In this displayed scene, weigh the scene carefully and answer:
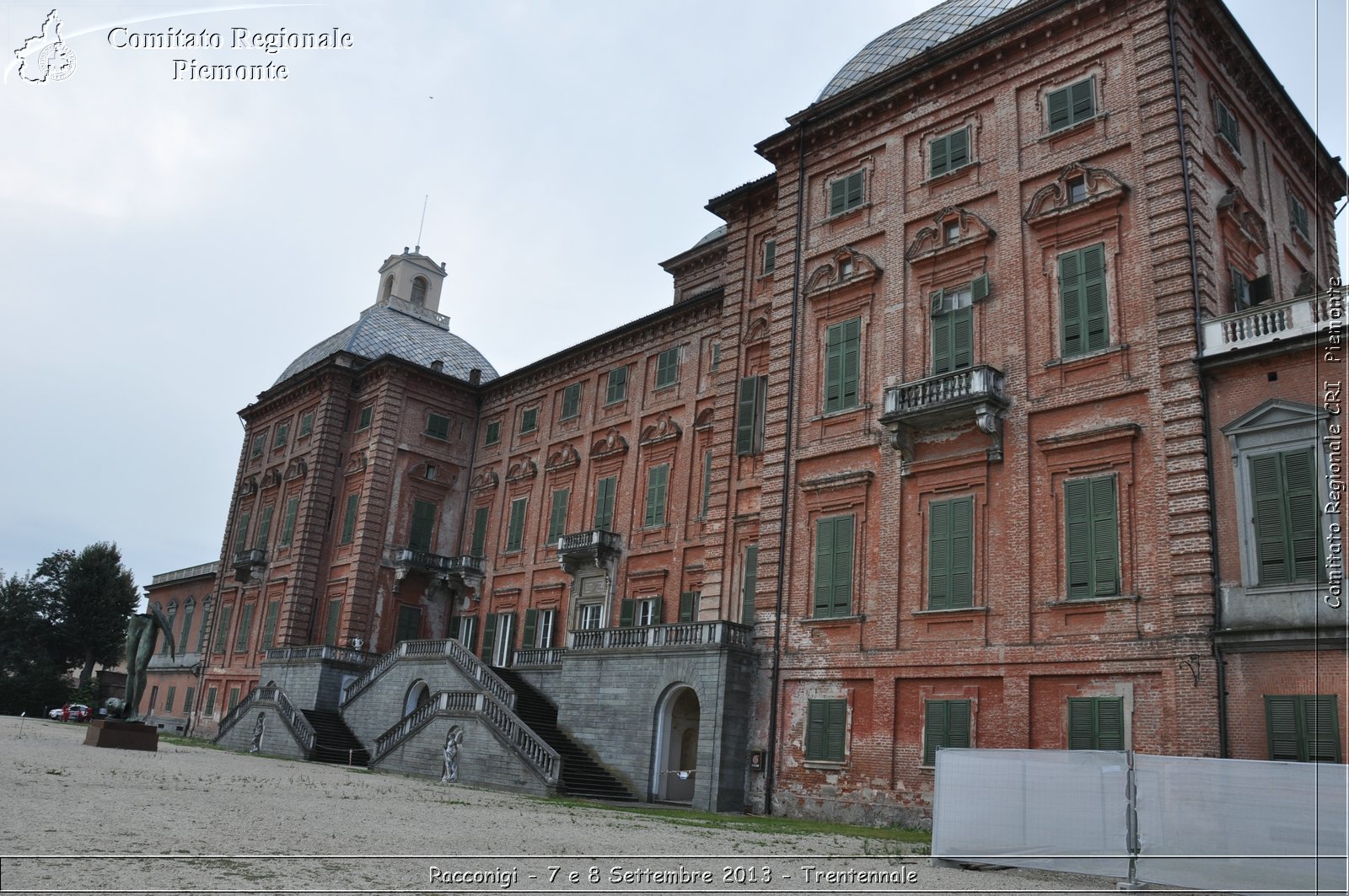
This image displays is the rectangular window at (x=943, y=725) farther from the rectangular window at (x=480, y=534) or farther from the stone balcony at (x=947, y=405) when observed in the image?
the rectangular window at (x=480, y=534)

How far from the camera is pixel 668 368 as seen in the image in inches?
1399

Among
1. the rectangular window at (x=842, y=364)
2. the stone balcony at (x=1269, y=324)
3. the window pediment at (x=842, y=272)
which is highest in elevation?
the window pediment at (x=842, y=272)

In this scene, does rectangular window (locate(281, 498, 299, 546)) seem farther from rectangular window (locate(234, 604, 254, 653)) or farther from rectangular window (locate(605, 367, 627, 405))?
rectangular window (locate(605, 367, 627, 405))

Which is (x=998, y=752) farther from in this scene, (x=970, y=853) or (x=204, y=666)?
(x=204, y=666)

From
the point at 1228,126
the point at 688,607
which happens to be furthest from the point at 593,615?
the point at 1228,126

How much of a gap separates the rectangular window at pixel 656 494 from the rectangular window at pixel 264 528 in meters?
21.5

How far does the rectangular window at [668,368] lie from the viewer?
35250 millimetres

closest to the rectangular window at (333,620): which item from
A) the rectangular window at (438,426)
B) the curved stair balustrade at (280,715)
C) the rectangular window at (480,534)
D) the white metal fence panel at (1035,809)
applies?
the curved stair balustrade at (280,715)

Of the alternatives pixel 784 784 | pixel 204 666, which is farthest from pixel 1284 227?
pixel 204 666

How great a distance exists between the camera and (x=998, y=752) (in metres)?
13.7

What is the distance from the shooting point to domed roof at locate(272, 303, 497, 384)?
4666 cm

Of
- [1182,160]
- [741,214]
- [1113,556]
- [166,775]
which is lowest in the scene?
[166,775]

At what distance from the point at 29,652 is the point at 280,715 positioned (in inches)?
1415

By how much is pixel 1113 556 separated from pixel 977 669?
349 cm
